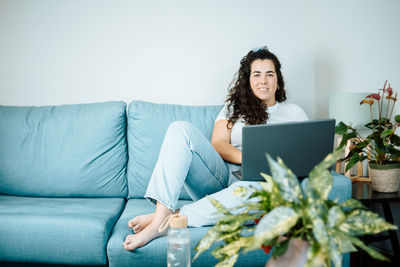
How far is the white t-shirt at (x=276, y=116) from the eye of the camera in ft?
5.60

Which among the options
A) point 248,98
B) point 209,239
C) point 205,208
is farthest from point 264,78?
point 209,239

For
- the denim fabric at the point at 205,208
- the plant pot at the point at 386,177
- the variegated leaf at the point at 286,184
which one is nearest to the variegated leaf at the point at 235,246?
the variegated leaf at the point at 286,184

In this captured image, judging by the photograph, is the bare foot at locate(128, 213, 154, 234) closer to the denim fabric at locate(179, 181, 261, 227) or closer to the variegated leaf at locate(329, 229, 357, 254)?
the denim fabric at locate(179, 181, 261, 227)

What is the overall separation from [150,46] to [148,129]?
0.69 meters

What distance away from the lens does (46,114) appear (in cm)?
183

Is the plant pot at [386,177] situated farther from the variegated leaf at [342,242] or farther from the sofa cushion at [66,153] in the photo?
the sofa cushion at [66,153]

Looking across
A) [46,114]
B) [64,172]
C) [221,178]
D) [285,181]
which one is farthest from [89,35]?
[285,181]

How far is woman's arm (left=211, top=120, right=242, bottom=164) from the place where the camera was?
1539mm

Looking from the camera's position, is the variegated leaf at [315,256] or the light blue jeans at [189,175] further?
the light blue jeans at [189,175]

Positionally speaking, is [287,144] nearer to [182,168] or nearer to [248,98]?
[182,168]

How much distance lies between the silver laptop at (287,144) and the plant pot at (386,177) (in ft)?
1.95

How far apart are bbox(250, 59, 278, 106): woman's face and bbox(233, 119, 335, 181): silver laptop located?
2.52 ft

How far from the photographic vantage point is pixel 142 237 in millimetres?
1101

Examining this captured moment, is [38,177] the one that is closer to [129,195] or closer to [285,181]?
[129,195]
